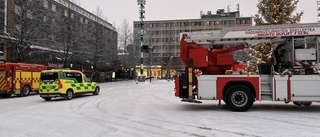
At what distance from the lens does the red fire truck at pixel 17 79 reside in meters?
18.2

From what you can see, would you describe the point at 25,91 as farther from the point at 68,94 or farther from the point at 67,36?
the point at 67,36

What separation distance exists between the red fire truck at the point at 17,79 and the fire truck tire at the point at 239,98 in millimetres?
15618

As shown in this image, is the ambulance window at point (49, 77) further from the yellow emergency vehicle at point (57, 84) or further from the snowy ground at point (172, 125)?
the snowy ground at point (172, 125)

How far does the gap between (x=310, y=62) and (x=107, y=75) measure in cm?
5021

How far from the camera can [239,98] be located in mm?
9734

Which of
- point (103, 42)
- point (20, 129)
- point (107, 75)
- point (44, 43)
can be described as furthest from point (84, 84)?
point (107, 75)

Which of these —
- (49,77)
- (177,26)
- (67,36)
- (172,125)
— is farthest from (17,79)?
(177,26)

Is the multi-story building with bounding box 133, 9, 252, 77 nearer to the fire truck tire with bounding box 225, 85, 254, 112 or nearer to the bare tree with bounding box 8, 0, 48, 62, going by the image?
the bare tree with bounding box 8, 0, 48, 62

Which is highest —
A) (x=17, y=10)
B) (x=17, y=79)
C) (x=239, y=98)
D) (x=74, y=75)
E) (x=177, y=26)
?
(x=177, y=26)

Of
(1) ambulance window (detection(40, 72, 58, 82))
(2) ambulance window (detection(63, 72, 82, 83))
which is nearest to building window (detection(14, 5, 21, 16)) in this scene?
(2) ambulance window (detection(63, 72, 82, 83))

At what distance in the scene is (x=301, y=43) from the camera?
30.9ft

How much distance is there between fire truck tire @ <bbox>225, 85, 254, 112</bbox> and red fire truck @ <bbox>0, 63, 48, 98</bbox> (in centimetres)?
1562

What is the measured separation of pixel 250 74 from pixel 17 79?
16504 mm

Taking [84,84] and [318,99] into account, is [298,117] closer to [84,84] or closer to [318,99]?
[318,99]
